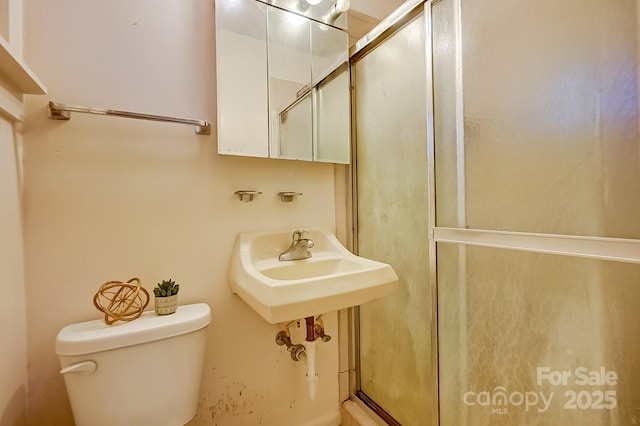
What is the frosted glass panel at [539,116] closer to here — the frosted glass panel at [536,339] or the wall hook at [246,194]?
the frosted glass panel at [536,339]

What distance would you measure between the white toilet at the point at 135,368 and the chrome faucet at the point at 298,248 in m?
0.40

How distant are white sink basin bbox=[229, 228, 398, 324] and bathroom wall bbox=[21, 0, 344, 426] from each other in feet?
0.29

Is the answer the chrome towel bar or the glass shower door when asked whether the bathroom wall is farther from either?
the glass shower door

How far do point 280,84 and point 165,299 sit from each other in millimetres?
976

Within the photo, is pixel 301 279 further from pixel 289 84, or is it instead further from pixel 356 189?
pixel 289 84

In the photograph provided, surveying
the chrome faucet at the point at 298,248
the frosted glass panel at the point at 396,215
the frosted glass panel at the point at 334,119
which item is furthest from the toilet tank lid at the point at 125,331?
the frosted glass panel at the point at 334,119

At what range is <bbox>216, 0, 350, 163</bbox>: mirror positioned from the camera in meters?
1.10

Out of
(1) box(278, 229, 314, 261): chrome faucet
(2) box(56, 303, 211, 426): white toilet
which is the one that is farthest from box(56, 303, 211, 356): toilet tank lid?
(1) box(278, 229, 314, 261): chrome faucet

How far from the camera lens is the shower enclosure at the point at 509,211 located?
618 millimetres

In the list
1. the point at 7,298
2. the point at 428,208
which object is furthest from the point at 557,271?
the point at 7,298

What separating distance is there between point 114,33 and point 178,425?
1326mm

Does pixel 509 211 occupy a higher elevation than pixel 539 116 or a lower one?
lower

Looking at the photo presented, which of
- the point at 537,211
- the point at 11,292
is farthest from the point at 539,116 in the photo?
the point at 11,292

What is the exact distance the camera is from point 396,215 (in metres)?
1.20
